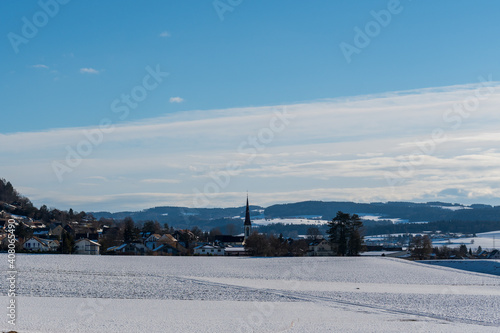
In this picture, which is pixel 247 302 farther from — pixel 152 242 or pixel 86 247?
pixel 152 242

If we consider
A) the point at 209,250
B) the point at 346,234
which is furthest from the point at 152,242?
the point at 346,234

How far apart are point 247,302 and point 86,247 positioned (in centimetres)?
6050

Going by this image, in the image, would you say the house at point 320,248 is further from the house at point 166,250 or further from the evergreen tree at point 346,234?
the house at point 166,250

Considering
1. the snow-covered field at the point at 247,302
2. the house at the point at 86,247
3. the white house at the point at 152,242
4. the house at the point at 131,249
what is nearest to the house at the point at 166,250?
the house at the point at 131,249

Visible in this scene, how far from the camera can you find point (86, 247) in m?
85.1

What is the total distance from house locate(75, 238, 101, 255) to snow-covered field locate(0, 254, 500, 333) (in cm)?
3490

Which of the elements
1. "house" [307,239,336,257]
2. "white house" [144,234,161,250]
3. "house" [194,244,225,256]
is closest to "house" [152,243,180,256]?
"house" [194,244,225,256]

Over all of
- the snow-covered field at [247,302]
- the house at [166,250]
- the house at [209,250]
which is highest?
the snow-covered field at [247,302]

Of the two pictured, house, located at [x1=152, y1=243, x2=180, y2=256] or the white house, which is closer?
house, located at [x1=152, y1=243, x2=180, y2=256]

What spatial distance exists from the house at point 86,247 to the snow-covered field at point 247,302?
115 feet

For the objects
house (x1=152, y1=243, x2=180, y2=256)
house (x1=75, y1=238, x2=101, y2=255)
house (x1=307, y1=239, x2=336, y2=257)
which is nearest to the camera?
house (x1=75, y1=238, x2=101, y2=255)

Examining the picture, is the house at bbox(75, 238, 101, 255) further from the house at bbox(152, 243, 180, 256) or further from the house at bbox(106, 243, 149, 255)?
the house at bbox(152, 243, 180, 256)

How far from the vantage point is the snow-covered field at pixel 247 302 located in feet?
75.4

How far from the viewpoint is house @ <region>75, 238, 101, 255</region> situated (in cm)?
8350
